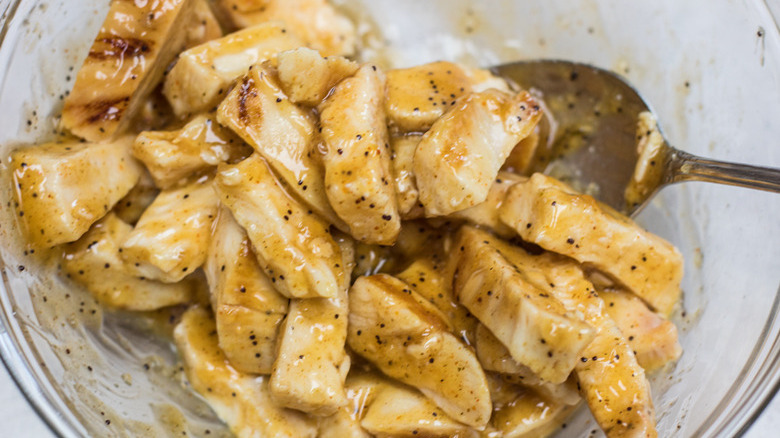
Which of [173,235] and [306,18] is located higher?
[306,18]

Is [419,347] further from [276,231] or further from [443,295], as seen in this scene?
[276,231]

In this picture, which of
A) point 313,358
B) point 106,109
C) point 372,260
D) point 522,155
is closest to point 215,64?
point 106,109

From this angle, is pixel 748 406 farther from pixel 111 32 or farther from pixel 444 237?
pixel 111 32

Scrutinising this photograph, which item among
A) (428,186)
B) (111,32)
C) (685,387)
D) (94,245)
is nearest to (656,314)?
(685,387)

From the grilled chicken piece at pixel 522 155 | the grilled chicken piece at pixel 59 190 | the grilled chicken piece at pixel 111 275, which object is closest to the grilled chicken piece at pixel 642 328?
the grilled chicken piece at pixel 522 155

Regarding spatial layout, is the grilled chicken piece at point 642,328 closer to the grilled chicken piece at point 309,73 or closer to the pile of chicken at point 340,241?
the pile of chicken at point 340,241

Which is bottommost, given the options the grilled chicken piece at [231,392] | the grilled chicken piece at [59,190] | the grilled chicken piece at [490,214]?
the grilled chicken piece at [231,392]

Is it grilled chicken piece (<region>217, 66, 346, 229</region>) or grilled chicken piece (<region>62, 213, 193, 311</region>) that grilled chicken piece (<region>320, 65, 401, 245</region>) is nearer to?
grilled chicken piece (<region>217, 66, 346, 229</region>)

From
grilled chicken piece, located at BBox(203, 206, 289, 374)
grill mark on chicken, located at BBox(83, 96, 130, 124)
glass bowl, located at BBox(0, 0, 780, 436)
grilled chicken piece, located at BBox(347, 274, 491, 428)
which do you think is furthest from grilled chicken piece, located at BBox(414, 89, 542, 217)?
grill mark on chicken, located at BBox(83, 96, 130, 124)
